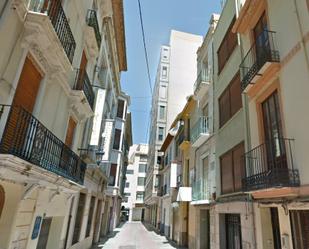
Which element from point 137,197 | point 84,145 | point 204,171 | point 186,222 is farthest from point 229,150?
point 137,197

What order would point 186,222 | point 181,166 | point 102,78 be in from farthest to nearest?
point 181,166
point 186,222
point 102,78

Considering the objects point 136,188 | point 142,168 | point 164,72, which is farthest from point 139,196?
point 164,72

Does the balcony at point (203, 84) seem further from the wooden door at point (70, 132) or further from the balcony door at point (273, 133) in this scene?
the wooden door at point (70, 132)

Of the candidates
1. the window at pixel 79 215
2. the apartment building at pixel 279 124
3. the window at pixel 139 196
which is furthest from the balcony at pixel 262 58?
the window at pixel 139 196

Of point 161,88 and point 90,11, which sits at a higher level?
point 161,88

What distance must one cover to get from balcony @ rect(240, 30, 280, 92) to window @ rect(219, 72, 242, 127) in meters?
1.57

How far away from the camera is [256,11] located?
781 cm

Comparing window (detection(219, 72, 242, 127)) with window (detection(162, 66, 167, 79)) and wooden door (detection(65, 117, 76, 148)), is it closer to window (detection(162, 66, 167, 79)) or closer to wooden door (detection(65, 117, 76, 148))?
wooden door (detection(65, 117, 76, 148))

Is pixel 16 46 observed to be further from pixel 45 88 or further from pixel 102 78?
pixel 102 78

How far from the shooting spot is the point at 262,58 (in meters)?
6.45

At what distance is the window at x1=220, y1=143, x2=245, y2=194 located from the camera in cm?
830

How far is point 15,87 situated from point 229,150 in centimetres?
778

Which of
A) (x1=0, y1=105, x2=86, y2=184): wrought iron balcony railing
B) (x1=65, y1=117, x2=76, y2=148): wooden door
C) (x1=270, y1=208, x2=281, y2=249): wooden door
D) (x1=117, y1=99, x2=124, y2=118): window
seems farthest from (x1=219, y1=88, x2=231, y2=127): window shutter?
(x1=117, y1=99, x2=124, y2=118): window

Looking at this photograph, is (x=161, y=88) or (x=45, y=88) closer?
(x=45, y=88)
